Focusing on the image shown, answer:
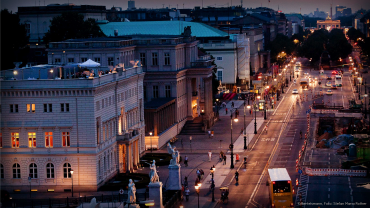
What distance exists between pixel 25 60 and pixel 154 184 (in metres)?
76.2

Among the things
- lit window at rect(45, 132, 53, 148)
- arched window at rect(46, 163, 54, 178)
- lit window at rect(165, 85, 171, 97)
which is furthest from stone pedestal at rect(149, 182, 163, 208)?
lit window at rect(165, 85, 171, 97)

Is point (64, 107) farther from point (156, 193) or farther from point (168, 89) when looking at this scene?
point (168, 89)

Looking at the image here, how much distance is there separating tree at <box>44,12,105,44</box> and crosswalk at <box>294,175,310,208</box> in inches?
2970

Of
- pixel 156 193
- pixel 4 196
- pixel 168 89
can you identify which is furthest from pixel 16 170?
pixel 168 89

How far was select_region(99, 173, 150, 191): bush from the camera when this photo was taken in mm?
75125

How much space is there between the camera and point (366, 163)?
3216 inches

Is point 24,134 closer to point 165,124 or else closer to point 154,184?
point 154,184

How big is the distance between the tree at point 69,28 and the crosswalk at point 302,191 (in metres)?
75.4

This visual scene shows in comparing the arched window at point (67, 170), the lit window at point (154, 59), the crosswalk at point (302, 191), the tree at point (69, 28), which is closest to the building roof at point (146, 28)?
the tree at point (69, 28)

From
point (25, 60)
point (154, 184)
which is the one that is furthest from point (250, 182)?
point (25, 60)

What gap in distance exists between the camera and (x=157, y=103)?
106562 mm

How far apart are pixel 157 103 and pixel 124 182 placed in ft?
99.1

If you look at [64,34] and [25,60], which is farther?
[64,34]

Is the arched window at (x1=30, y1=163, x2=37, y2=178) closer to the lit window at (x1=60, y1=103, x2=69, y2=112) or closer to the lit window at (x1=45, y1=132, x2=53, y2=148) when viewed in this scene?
the lit window at (x1=45, y1=132, x2=53, y2=148)
